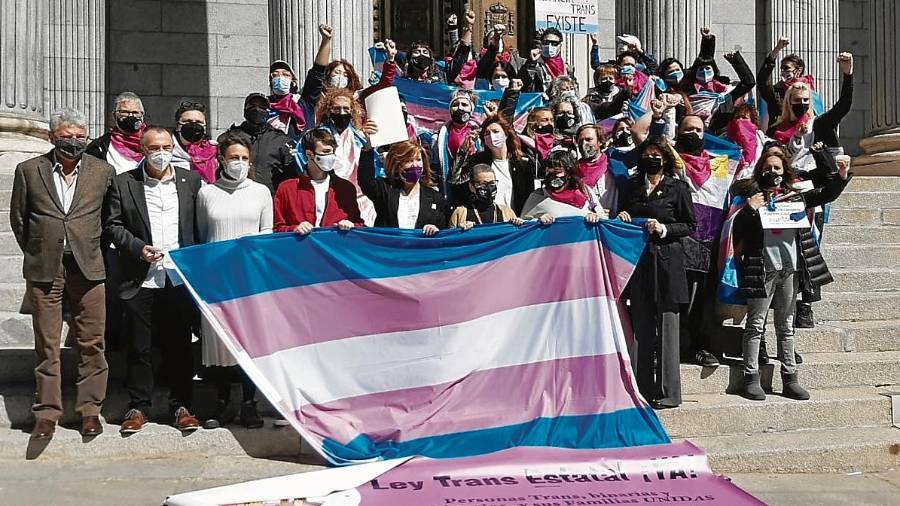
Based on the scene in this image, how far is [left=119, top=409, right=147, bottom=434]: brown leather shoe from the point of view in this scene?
6.73 m

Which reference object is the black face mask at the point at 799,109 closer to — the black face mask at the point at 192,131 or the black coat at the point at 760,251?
the black coat at the point at 760,251

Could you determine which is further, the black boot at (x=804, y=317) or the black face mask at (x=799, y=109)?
the black face mask at (x=799, y=109)

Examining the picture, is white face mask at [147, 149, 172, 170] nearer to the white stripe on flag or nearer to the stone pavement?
the white stripe on flag

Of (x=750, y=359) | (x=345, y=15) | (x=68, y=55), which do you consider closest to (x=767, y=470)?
(x=750, y=359)

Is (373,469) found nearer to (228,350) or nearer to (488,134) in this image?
(228,350)

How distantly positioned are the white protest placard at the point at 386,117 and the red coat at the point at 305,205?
110 centimetres

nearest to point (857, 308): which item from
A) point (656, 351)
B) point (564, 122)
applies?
point (656, 351)

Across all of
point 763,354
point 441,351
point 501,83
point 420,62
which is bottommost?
point 763,354

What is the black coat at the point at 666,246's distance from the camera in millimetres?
7434

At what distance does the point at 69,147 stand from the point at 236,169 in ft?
3.58

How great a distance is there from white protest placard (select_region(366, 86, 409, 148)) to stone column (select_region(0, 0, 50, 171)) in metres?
4.23

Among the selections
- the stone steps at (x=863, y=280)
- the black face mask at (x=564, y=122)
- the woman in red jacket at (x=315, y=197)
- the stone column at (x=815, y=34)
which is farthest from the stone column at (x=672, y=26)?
the woman in red jacket at (x=315, y=197)

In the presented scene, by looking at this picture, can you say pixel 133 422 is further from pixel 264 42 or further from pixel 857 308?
pixel 264 42

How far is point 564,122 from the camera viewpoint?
8891mm
